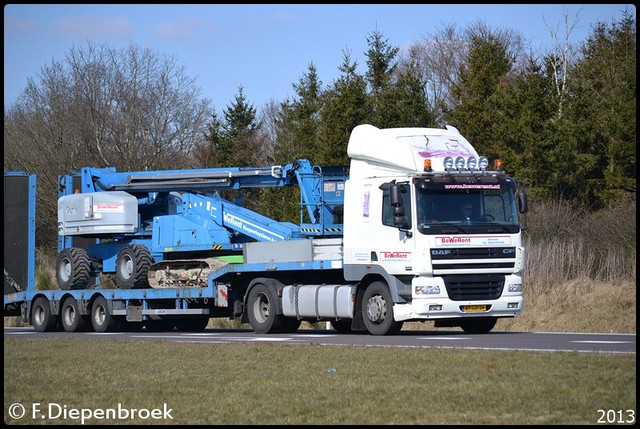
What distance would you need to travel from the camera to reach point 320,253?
22.9 meters

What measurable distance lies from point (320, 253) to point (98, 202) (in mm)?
7187

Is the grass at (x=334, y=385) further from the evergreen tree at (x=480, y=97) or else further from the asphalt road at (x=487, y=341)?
the evergreen tree at (x=480, y=97)

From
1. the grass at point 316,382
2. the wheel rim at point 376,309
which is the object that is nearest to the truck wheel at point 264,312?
the wheel rim at point 376,309

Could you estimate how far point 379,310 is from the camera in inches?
842

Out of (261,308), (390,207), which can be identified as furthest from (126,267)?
(390,207)

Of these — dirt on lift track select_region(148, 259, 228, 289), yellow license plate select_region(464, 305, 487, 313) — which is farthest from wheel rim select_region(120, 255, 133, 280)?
yellow license plate select_region(464, 305, 487, 313)

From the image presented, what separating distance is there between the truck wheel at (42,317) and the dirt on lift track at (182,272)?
3.48 meters

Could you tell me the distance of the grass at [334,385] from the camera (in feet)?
34.5

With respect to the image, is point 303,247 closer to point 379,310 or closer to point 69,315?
point 379,310

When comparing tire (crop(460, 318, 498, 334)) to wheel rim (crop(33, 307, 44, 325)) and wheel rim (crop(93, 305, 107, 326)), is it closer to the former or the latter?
wheel rim (crop(93, 305, 107, 326))

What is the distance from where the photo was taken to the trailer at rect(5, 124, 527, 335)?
2069cm

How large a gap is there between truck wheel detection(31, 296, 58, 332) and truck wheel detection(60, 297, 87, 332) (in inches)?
10.5

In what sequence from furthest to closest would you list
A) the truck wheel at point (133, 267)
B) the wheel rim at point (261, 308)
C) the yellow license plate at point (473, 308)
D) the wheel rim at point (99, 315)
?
the wheel rim at point (99, 315) < the truck wheel at point (133, 267) < the wheel rim at point (261, 308) < the yellow license plate at point (473, 308)

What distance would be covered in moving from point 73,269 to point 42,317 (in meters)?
1.70
